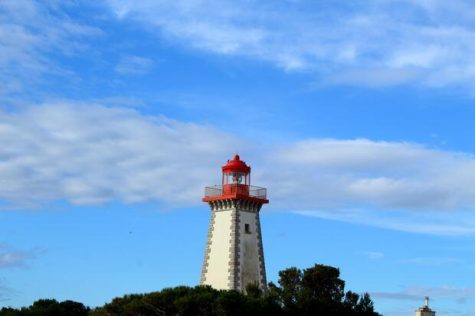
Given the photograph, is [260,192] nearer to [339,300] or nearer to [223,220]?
[223,220]

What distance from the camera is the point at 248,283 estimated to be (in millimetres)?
64312

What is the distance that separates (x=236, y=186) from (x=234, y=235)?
145 inches

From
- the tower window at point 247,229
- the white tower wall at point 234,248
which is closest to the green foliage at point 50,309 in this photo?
the white tower wall at point 234,248

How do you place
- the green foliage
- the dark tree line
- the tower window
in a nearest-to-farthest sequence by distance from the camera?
the dark tree line
the tower window
the green foliage

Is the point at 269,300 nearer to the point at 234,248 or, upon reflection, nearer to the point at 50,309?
the point at 234,248

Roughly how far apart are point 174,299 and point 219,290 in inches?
146

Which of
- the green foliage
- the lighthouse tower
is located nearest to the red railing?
the lighthouse tower

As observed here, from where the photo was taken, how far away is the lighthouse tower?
65.1 meters

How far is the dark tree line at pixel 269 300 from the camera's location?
58781 mm

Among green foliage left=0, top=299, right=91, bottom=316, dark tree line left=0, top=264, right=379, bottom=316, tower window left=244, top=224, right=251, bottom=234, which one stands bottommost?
dark tree line left=0, top=264, right=379, bottom=316

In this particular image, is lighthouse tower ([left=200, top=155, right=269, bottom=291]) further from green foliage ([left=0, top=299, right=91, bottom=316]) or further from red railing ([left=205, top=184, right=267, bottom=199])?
green foliage ([left=0, top=299, right=91, bottom=316])

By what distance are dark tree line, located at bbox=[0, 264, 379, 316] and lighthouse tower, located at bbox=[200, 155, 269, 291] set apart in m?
2.47

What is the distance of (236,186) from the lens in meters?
66.9

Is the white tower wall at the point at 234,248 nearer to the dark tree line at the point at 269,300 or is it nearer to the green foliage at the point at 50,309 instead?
the dark tree line at the point at 269,300
